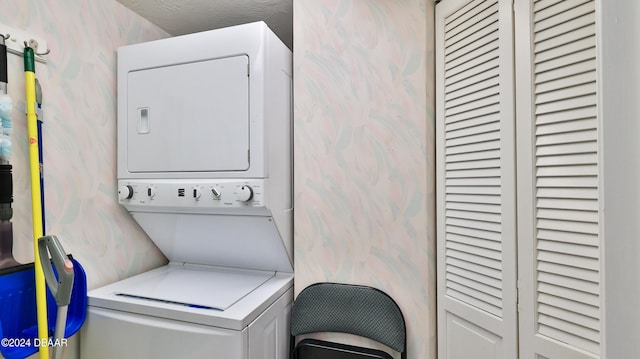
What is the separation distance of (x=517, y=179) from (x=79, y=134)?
2.16 metres

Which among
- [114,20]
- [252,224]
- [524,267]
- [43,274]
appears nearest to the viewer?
[524,267]

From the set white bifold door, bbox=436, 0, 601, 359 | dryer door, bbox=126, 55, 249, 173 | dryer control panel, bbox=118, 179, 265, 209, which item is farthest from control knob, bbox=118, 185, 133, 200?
white bifold door, bbox=436, 0, 601, 359

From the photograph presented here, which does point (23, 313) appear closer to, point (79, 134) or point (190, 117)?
point (79, 134)

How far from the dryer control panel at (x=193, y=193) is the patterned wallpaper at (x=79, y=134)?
175mm

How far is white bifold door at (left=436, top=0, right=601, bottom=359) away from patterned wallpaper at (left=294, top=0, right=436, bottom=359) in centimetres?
9

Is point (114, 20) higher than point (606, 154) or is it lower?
higher

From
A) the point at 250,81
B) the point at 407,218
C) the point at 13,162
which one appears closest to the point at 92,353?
the point at 13,162

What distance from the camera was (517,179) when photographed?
48.8 inches

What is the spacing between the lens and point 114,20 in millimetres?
1938

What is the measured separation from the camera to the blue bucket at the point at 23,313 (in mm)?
1385

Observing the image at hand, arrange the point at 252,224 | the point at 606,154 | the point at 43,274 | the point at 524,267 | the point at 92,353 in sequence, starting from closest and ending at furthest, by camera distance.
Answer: the point at 606,154 → the point at 524,267 → the point at 43,274 → the point at 92,353 → the point at 252,224

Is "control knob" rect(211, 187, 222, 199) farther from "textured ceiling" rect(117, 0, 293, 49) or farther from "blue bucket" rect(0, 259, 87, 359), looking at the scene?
"textured ceiling" rect(117, 0, 293, 49)

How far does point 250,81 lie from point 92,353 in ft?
5.29

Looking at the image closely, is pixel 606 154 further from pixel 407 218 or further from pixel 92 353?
pixel 92 353
